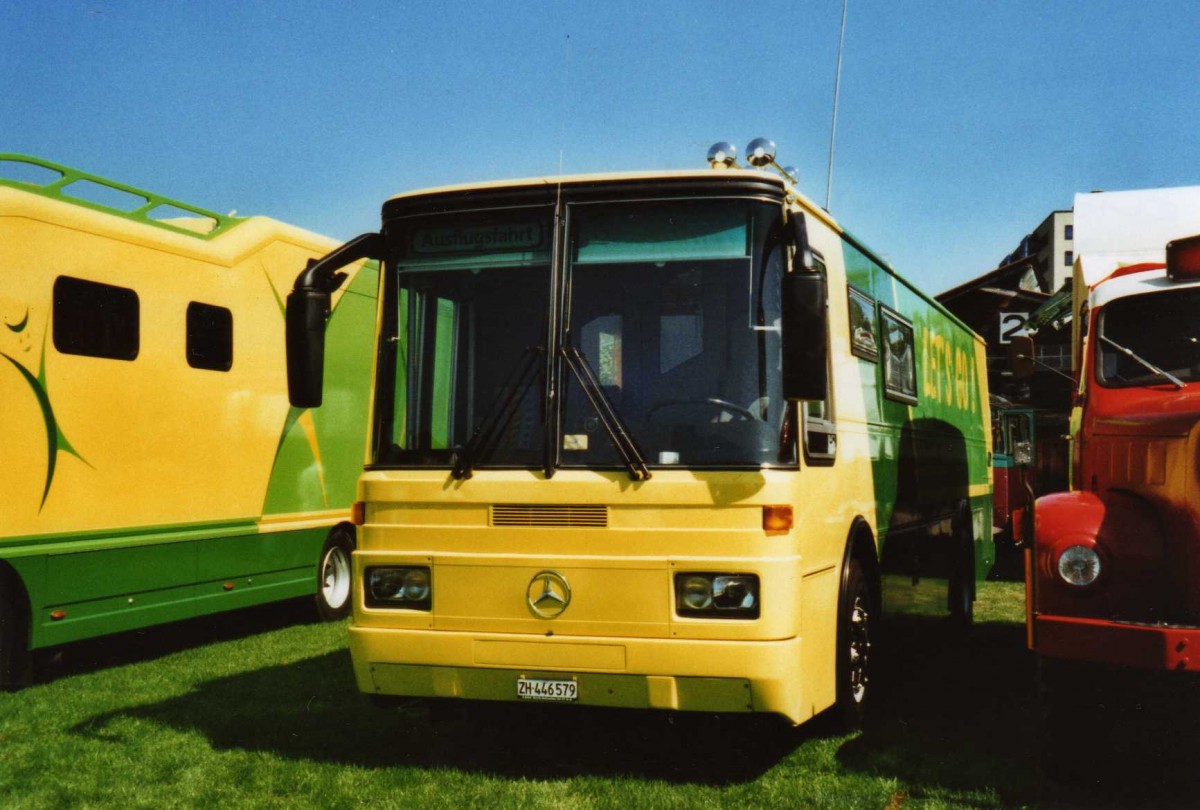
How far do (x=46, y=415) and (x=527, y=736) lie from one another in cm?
426

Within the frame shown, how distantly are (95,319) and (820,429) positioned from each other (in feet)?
18.9

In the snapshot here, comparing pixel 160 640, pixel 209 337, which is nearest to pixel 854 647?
pixel 209 337

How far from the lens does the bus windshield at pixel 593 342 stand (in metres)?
5.71

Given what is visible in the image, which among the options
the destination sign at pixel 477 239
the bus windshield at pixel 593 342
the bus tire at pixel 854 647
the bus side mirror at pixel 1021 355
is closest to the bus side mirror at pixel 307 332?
the bus windshield at pixel 593 342

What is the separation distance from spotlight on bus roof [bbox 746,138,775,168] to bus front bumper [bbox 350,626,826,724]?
3.04 metres

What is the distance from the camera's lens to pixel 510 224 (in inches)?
241

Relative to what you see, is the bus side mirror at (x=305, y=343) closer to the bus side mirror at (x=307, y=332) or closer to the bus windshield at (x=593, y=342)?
the bus side mirror at (x=307, y=332)

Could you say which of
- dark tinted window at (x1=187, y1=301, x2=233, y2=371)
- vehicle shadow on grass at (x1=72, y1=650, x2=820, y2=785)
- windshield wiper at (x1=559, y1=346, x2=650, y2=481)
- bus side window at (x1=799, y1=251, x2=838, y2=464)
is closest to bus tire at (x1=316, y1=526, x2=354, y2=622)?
dark tinted window at (x1=187, y1=301, x2=233, y2=371)

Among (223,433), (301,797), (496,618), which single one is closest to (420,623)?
(496,618)

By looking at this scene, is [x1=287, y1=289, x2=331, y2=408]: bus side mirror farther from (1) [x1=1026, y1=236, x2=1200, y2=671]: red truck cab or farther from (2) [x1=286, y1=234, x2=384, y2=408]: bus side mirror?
(1) [x1=1026, y1=236, x2=1200, y2=671]: red truck cab

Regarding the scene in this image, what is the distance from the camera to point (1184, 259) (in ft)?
23.0

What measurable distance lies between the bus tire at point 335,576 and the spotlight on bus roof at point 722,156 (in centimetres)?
642

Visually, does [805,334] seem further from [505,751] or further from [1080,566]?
[505,751]

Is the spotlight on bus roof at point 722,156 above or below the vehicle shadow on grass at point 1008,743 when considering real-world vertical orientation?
above
